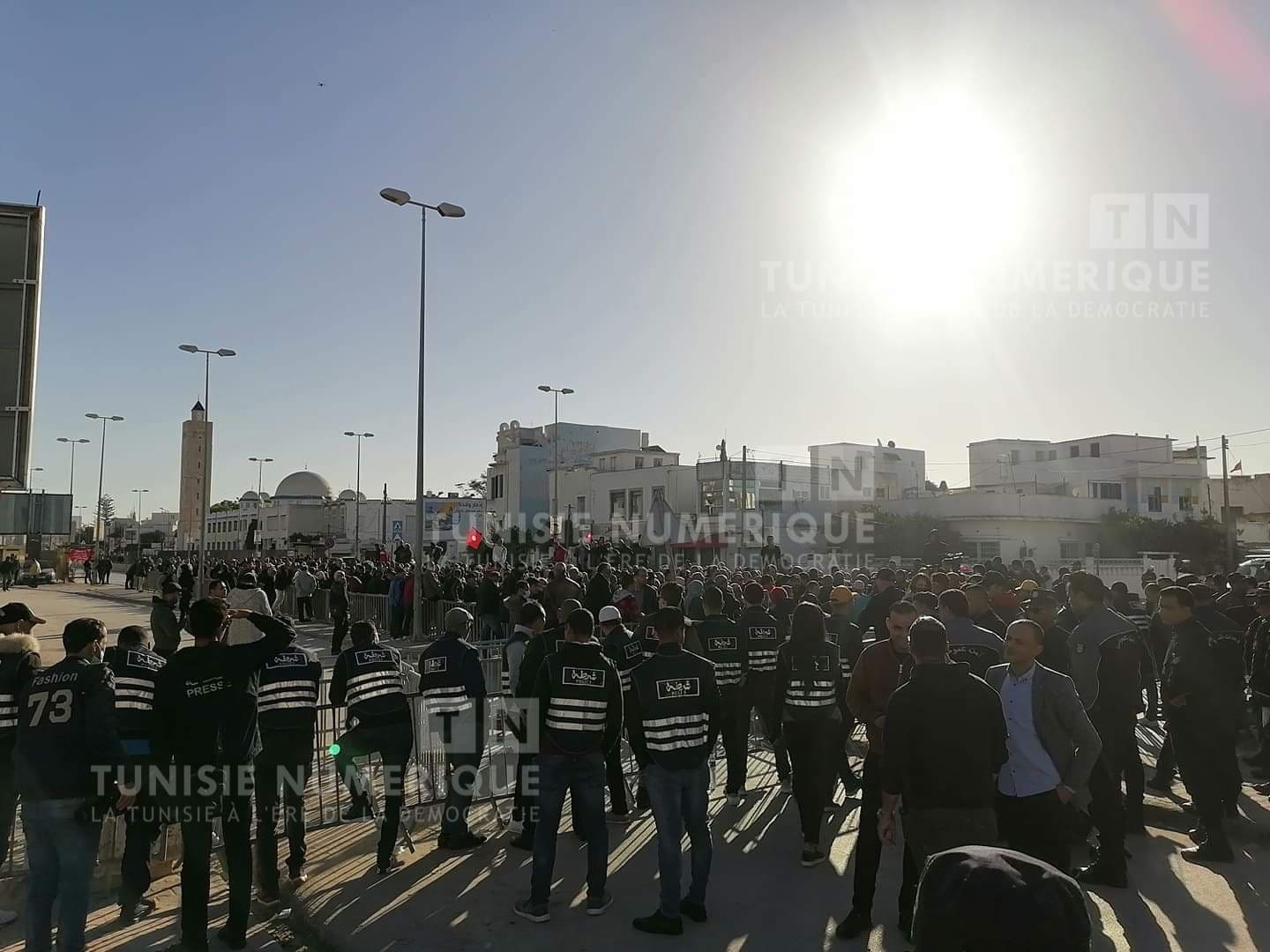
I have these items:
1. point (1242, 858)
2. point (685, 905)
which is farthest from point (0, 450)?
point (1242, 858)

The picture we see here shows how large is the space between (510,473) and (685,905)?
67998mm

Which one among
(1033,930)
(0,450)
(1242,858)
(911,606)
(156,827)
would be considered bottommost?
(1242,858)

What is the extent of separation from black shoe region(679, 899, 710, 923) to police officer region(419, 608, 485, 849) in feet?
6.99

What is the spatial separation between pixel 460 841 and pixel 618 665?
6.63 ft

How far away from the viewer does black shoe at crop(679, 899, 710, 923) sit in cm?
530

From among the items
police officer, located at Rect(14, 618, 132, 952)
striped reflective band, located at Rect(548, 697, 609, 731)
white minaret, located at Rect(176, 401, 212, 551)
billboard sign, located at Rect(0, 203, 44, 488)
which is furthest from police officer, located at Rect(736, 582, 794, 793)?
white minaret, located at Rect(176, 401, 212, 551)

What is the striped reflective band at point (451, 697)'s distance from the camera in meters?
6.74

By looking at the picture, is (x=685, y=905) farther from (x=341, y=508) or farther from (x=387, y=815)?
(x=341, y=508)

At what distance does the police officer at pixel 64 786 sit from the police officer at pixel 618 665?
381cm

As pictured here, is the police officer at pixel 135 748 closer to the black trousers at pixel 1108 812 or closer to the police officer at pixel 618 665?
the police officer at pixel 618 665

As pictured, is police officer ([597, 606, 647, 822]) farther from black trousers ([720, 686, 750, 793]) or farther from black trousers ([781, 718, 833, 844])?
black trousers ([781, 718, 833, 844])

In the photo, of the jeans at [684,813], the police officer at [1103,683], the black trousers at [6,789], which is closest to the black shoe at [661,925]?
the jeans at [684,813]

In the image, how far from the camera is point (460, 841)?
6.72 meters

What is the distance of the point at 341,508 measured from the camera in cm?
9269
